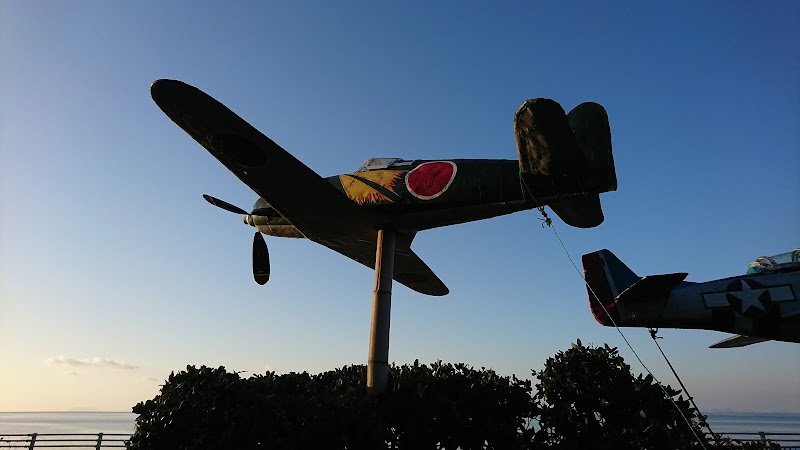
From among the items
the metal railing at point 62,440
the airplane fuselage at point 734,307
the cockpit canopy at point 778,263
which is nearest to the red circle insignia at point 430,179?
the airplane fuselage at point 734,307

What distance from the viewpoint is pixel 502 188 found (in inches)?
405

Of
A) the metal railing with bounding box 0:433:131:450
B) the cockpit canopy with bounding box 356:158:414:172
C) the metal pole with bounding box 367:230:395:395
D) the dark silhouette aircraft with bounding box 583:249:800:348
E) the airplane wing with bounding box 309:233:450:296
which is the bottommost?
the metal railing with bounding box 0:433:131:450

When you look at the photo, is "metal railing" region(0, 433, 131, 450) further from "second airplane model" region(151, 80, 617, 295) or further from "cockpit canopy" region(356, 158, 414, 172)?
"cockpit canopy" region(356, 158, 414, 172)

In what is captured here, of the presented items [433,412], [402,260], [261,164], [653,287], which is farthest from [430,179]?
[653,287]

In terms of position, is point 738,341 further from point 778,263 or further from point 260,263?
point 260,263

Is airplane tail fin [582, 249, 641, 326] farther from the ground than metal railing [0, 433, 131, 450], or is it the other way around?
airplane tail fin [582, 249, 641, 326]

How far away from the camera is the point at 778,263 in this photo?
1546 cm

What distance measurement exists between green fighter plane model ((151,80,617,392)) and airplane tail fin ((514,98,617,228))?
0.8 inches

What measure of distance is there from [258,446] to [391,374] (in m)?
4.05

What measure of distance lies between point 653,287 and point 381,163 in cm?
971

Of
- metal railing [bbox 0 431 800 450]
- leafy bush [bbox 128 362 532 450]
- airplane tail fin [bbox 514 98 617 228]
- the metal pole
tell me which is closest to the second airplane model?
airplane tail fin [bbox 514 98 617 228]

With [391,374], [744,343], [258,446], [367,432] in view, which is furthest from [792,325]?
[258,446]

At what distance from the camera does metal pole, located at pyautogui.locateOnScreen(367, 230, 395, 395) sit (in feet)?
34.7

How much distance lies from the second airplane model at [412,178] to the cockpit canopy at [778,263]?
28.6 feet
